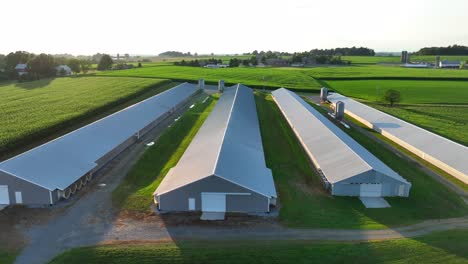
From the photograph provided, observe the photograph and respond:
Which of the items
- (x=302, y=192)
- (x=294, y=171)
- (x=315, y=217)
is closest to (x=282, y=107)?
(x=294, y=171)

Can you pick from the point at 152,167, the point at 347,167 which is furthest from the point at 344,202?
the point at 152,167

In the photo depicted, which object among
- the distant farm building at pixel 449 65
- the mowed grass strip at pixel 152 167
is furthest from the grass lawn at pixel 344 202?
the distant farm building at pixel 449 65

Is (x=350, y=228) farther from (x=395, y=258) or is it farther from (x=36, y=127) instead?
(x=36, y=127)

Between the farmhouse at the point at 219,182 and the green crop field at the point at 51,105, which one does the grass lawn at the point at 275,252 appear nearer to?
the farmhouse at the point at 219,182

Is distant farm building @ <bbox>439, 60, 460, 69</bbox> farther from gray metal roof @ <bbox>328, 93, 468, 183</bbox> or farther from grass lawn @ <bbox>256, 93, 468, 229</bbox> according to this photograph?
grass lawn @ <bbox>256, 93, 468, 229</bbox>

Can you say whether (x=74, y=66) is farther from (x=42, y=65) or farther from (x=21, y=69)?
(x=42, y=65)

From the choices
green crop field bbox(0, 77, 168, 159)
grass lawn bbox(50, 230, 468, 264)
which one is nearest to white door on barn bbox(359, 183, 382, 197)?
grass lawn bbox(50, 230, 468, 264)
